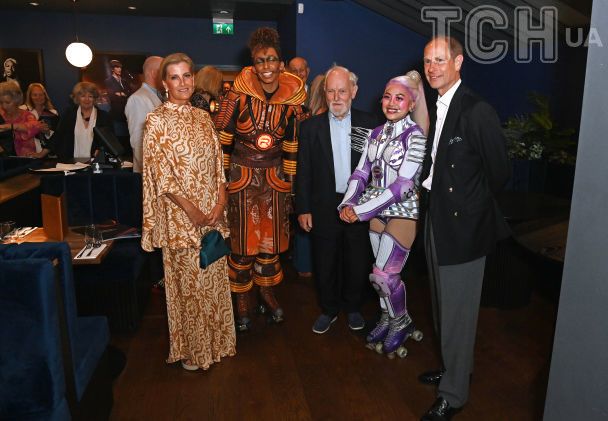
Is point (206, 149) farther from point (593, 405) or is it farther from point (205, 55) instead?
point (205, 55)

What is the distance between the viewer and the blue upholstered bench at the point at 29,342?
163 cm

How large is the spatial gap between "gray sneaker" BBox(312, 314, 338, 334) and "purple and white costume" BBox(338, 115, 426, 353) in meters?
0.43

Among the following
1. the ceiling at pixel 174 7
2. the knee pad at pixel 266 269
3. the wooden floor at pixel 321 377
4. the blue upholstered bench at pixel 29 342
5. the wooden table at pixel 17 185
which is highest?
the ceiling at pixel 174 7

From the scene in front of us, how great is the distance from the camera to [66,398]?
182 cm

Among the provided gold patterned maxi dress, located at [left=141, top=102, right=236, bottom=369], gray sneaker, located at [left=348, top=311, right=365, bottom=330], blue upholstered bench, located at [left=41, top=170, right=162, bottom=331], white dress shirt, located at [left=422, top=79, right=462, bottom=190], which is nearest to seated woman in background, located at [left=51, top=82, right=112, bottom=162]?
blue upholstered bench, located at [left=41, top=170, right=162, bottom=331]

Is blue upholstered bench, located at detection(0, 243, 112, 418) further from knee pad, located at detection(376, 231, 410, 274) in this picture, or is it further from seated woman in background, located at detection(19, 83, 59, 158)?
seated woman in background, located at detection(19, 83, 59, 158)

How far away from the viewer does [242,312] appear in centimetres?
329

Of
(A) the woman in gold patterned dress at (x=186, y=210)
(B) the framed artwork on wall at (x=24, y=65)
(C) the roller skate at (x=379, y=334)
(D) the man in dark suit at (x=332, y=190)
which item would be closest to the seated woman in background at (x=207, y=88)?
(D) the man in dark suit at (x=332, y=190)

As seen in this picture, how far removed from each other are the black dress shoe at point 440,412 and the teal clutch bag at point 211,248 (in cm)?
122

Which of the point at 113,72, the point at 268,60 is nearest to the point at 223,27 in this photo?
the point at 113,72

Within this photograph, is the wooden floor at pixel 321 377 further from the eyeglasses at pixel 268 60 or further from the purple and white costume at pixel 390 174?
the eyeglasses at pixel 268 60

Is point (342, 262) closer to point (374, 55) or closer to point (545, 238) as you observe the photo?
point (545, 238)

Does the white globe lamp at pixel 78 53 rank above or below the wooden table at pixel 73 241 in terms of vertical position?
above

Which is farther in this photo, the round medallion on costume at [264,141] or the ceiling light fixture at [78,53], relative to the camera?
the ceiling light fixture at [78,53]
